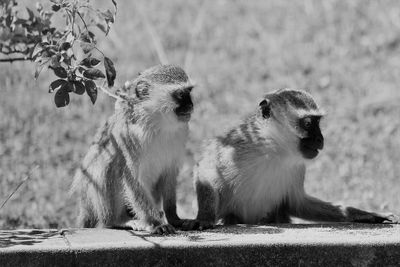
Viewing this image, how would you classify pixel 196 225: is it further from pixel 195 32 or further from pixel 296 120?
pixel 195 32

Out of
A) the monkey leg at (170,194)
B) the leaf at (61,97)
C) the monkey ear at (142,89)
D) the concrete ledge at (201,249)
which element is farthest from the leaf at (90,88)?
the monkey leg at (170,194)

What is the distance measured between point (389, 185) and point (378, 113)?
1.67m

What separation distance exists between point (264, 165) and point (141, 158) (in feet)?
3.46

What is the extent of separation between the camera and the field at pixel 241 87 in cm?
883

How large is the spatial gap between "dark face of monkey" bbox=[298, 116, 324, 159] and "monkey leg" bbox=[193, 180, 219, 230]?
78 cm

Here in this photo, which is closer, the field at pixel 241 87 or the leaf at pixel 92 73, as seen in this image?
the leaf at pixel 92 73

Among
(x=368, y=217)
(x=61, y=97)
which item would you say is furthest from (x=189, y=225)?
(x=61, y=97)

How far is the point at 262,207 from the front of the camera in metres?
6.88

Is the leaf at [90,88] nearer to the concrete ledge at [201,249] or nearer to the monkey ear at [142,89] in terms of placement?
the concrete ledge at [201,249]

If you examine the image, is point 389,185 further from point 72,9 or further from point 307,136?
point 72,9

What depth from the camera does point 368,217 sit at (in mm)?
6727

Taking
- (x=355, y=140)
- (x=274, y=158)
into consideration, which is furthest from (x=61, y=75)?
(x=355, y=140)

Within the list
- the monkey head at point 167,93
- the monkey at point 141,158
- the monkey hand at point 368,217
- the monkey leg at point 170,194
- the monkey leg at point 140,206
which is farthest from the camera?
the monkey hand at point 368,217

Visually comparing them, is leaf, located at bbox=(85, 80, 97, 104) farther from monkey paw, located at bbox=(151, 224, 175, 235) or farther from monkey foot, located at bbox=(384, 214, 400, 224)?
monkey foot, located at bbox=(384, 214, 400, 224)
